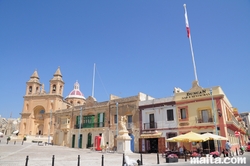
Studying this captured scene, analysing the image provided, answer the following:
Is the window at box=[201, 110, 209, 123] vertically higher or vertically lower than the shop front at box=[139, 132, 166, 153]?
higher

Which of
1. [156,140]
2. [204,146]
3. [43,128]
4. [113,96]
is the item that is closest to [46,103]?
[43,128]

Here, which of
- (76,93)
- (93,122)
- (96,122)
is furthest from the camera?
(76,93)

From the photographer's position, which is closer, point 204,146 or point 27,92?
point 204,146

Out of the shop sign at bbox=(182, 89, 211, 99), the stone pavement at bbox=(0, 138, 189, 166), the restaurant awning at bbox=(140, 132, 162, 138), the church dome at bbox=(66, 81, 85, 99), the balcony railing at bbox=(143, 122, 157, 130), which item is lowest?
the stone pavement at bbox=(0, 138, 189, 166)

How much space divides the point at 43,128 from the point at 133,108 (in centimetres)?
3905

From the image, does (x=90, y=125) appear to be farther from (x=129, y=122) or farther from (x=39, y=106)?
(x=39, y=106)

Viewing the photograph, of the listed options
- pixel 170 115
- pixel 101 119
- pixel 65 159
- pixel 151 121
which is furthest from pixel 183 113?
pixel 65 159

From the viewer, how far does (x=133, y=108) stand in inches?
1188

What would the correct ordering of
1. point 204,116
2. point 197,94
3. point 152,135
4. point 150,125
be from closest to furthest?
point 204,116, point 197,94, point 152,135, point 150,125

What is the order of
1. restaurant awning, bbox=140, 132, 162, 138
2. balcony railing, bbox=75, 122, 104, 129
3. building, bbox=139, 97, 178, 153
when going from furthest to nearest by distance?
balcony railing, bbox=75, 122, 104, 129 < restaurant awning, bbox=140, 132, 162, 138 < building, bbox=139, 97, 178, 153

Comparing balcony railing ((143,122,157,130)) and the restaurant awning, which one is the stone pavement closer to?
the restaurant awning

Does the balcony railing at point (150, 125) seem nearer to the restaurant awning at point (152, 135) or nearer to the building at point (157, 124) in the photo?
the building at point (157, 124)

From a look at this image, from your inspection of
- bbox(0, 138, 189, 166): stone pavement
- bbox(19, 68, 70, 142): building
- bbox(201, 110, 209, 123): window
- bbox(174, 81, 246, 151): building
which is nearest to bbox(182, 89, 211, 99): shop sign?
bbox(174, 81, 246, 151): building

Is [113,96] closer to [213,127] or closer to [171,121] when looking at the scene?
[171,121]
